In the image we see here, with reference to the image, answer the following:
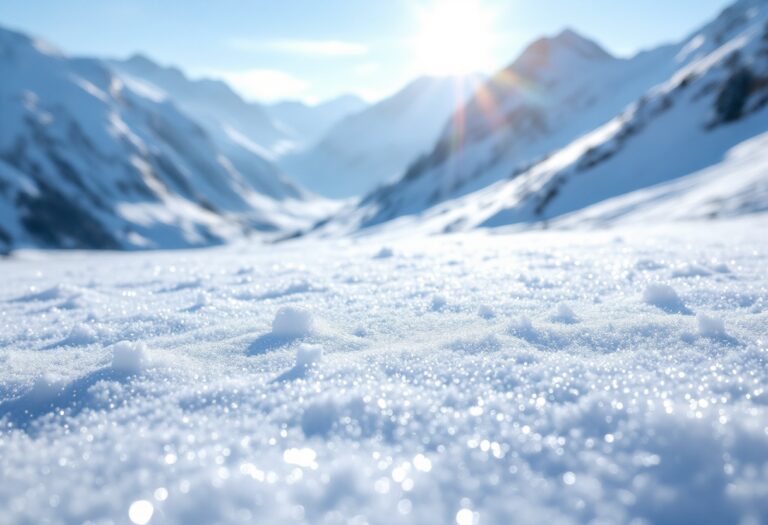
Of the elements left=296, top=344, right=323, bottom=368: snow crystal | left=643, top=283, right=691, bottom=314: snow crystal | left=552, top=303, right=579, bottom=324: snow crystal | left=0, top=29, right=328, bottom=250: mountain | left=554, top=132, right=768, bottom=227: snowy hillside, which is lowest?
left=554, top=132, right=768, bottom=227: snowy hillside

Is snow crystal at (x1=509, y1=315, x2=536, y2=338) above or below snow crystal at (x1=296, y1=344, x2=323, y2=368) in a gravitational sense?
below

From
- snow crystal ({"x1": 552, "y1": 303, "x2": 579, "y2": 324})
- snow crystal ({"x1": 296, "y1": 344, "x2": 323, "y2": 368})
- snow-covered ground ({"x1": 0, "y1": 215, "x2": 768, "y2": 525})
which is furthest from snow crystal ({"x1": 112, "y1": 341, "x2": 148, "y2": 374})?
snow crystal ({"x1": 552, "y1": 303, "x2": 579, "y2": 324})

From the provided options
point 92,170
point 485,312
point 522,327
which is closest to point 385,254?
point 485,312

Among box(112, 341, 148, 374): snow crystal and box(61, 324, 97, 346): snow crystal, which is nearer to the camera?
box(112, 341, 148, 374): snow crystal

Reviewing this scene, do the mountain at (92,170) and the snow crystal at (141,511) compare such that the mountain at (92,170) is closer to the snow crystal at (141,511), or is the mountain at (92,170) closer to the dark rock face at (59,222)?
the dark rock face at (59,222)

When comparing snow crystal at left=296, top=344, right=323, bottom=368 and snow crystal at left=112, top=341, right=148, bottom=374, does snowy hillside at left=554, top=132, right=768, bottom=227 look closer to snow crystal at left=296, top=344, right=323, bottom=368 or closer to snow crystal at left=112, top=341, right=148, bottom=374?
snow crystal at left=296, top=344, right=323, bottom=368
